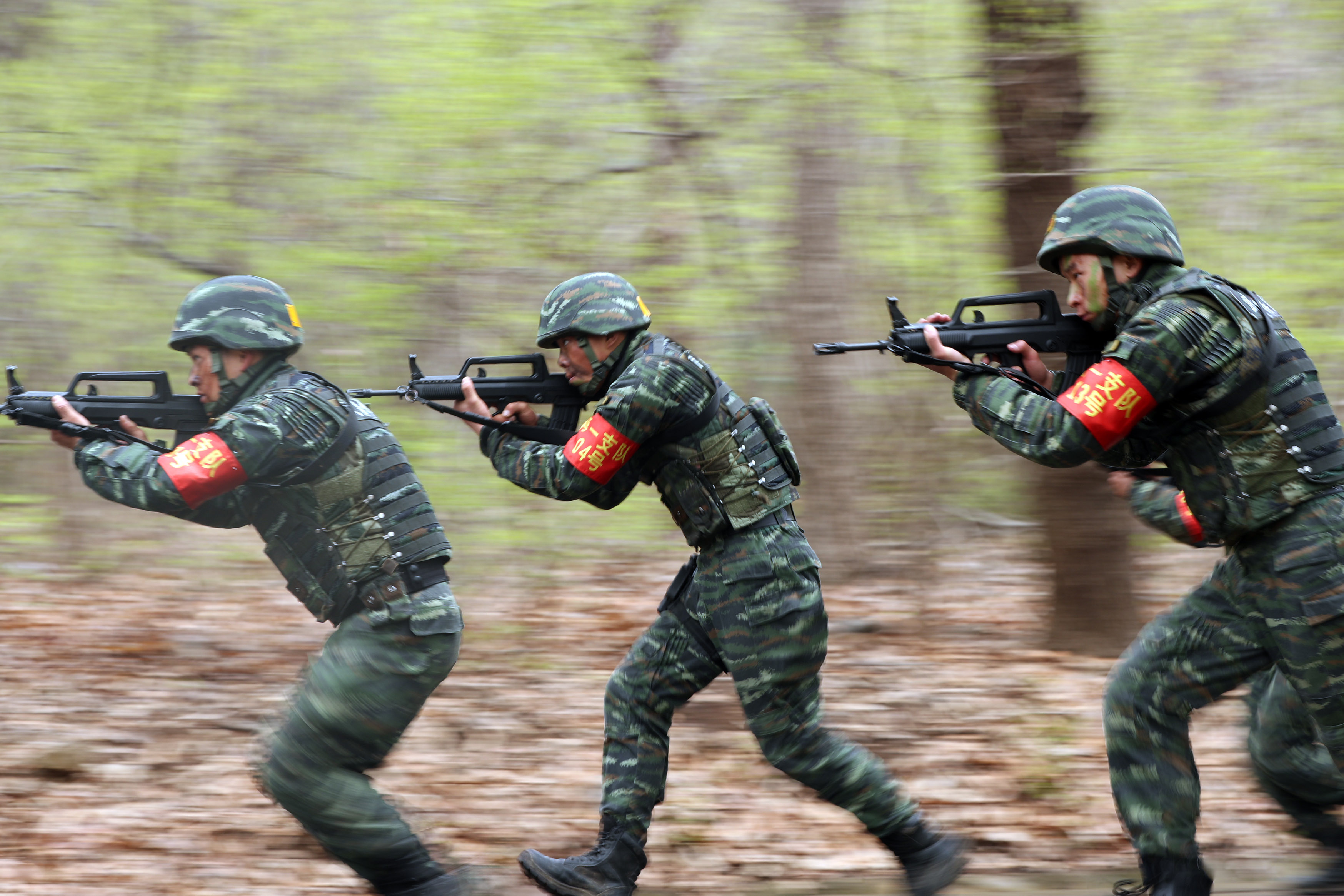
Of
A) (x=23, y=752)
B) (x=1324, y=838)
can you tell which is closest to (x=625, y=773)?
(x=1324, y=838)

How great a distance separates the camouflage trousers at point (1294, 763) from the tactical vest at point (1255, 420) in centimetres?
74

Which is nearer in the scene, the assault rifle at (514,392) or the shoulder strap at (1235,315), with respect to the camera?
the shoulder strap at (1235,315)

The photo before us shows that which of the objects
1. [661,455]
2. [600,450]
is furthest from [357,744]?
[661,455]

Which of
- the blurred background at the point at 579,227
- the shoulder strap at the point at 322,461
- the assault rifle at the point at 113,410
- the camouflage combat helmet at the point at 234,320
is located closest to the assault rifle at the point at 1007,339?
the shoulder strap at the point at 322,461

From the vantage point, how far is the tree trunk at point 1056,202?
6.37 m

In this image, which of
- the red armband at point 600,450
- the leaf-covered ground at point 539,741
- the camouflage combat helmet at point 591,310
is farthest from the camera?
the leaf-covered ground at point 539,741

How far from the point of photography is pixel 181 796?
17.1ft

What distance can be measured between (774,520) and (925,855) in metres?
1.21

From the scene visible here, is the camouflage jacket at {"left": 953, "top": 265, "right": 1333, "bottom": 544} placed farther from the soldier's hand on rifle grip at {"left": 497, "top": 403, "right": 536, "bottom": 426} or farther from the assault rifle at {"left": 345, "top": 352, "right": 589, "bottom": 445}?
the soldier's hand on rifle grip at {"left": 497, "top": 403, "right": 536, "bottom": 426}

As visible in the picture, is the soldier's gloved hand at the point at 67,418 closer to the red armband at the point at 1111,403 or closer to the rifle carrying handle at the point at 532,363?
the rifle carrying handle at the point at 532,363

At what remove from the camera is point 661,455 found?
4184mm

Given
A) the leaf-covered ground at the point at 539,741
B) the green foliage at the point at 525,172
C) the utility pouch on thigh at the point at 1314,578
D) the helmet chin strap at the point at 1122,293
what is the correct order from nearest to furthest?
the utility pouch on thigh at the point at 1314,578 < the helmet chin strap at the point at 1122,293 < the leaf-covered ground at the point at 539,741 < the green foliage at the point at 525,172

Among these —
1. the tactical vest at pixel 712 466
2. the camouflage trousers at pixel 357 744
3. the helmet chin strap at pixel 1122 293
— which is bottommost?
the camouflage trousers at pixel 357 744

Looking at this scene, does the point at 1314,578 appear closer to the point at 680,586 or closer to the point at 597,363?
the point at 680,586
